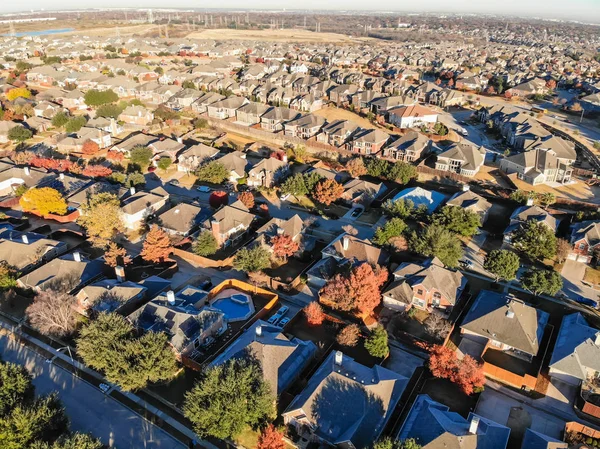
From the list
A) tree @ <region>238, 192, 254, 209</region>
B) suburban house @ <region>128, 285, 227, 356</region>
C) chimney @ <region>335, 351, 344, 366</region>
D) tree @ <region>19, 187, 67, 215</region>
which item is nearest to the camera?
chimney @ <region>335, 351, 344, 366</region>

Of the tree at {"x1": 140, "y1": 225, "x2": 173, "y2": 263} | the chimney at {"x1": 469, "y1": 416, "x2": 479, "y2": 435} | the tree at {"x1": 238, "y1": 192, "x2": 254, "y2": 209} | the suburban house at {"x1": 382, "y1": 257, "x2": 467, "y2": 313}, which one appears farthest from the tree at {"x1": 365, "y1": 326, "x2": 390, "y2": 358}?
the tree at {"x1": 238, "y1": 192, "x2": 254, "y2": 209}

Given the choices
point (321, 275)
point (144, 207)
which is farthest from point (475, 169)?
point (144, 207)

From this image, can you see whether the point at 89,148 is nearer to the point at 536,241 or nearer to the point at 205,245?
the point at 205,245

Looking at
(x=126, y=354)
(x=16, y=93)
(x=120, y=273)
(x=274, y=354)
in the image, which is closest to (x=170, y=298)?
(x=126, y=354)

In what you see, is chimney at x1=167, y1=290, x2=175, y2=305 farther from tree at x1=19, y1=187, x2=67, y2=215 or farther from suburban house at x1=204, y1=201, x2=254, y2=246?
tree at x1=19, y1=187, x2=67, y2=215

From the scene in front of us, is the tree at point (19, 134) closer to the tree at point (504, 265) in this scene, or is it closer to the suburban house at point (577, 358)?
the tree at point (504, 265)

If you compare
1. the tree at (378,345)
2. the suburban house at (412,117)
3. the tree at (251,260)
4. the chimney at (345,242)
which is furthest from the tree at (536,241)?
the suburban house at (412,117)

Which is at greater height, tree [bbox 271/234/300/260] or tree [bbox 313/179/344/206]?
tree [bbox 313/179/344/206]
